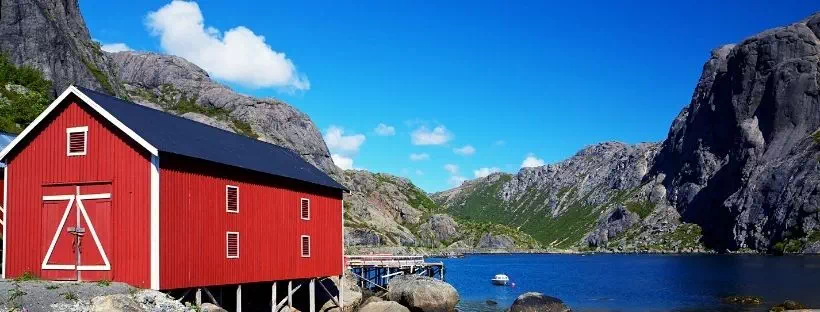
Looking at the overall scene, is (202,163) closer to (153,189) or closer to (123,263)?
(153,189)

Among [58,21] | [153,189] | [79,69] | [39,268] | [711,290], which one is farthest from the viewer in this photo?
[58,21]

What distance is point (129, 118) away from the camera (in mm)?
30391

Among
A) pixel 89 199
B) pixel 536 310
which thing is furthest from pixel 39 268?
pixel 536 310

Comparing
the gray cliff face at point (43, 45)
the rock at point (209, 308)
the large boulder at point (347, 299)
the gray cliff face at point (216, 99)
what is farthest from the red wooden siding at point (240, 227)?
the gray cliff face at point (216, 99)

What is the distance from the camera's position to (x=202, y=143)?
33.2 m

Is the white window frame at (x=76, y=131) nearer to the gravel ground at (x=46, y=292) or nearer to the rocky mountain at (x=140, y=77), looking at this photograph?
the gravel ground at (x=46, y=292)

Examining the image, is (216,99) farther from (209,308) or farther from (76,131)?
(209,308)

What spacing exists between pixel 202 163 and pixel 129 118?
3.48 metres

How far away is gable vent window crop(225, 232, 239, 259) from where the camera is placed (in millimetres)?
32656

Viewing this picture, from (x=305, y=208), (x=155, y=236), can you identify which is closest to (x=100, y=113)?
(x=155, y=236)

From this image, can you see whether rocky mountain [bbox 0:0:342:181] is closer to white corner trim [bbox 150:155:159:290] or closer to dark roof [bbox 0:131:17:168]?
dark roof [bbox 0:131:17:168]

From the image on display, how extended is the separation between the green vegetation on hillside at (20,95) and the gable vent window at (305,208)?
3158 cm

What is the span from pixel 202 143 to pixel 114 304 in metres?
9.79

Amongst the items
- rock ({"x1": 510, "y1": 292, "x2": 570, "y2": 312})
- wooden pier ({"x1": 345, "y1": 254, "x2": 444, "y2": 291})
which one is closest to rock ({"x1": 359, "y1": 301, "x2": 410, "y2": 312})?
rock ({"x1": 510, "y1": 292, "x2": 570, "y2": 312})
